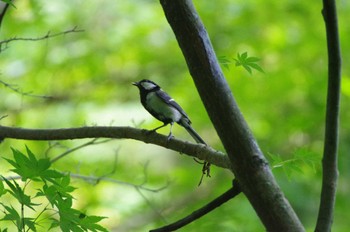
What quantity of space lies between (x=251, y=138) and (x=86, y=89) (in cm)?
500

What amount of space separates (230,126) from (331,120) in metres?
0.57

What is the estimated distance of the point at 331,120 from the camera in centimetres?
172

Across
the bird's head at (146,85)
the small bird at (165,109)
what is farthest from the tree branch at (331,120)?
the bird's head at (146,85)

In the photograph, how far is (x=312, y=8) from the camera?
221 inches

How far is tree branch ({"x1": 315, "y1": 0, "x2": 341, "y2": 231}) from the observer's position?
1.60 meters

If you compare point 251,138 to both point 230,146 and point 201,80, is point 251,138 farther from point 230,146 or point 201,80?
point 201,80

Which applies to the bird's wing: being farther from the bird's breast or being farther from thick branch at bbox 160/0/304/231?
thick branch at bbox 160/0/304/231

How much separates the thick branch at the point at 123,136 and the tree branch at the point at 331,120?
1.10 feet

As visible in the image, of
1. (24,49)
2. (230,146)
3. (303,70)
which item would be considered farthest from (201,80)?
(24,49)

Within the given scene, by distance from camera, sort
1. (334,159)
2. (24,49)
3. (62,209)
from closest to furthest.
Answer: (62,209) → (334,159) → (24,49)

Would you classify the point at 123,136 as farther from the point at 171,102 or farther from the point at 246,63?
the point at 171,102

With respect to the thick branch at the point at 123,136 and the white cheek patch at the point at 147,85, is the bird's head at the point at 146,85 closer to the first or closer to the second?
the white cheek patch at the point at 147,85

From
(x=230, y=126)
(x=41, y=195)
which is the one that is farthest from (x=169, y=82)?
(x=230, y=126)


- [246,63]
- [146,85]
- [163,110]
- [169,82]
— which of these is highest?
[169,82]
